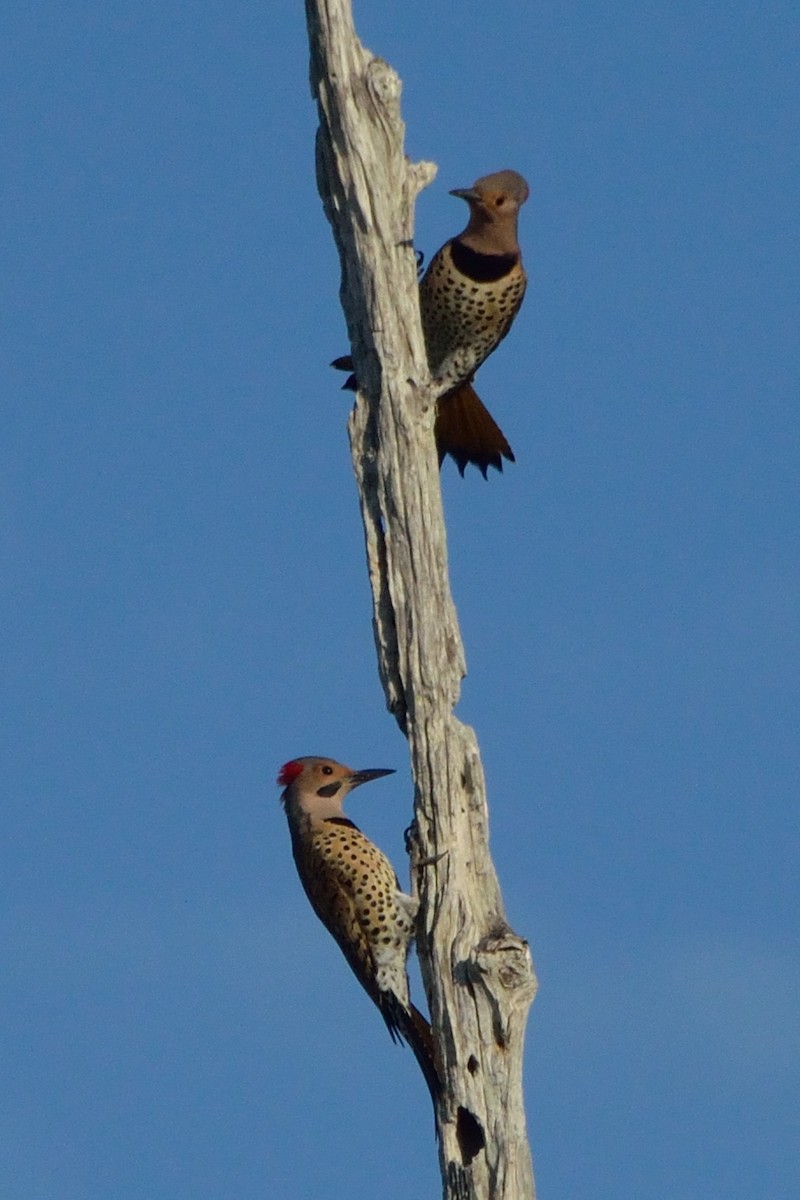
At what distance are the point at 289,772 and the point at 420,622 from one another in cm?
153

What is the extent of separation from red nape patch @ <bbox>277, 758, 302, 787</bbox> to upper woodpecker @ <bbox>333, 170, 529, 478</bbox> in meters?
1.37

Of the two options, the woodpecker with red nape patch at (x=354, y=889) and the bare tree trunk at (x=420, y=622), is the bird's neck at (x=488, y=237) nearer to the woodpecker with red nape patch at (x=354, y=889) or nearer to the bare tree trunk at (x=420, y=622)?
the bare tree trunk at (x=420, y=622)

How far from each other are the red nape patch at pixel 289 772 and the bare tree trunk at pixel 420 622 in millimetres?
1247

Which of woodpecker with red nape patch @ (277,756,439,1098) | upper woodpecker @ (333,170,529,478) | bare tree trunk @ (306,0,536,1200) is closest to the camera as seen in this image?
bare tree trunk @ (306,0,536,1200)

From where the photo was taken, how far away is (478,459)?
7.96 meters

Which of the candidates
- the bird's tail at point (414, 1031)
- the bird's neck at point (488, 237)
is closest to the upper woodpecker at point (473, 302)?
the bird's neck at point (488, 237)

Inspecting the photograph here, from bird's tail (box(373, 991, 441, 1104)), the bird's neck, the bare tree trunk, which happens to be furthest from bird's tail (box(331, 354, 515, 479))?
bird's tail (box(373, 991, 441, 1104))

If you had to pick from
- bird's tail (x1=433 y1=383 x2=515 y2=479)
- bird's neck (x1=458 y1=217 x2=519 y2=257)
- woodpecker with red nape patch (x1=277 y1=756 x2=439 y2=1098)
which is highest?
bird's neck (x1=458 y1=217 x2=519 y2=257)

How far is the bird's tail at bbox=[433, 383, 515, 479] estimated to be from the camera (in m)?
7.92

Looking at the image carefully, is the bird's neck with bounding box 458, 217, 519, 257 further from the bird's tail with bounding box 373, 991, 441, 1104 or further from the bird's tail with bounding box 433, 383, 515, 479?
the bird's tail with bounding box 373, 991, 441, 1104

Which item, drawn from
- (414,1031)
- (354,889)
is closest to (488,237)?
(354,889)

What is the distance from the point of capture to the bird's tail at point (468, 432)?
7.92 meters

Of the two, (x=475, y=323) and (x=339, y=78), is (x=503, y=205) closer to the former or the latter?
(x=475, y=323)

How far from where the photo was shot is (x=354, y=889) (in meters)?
7.25
